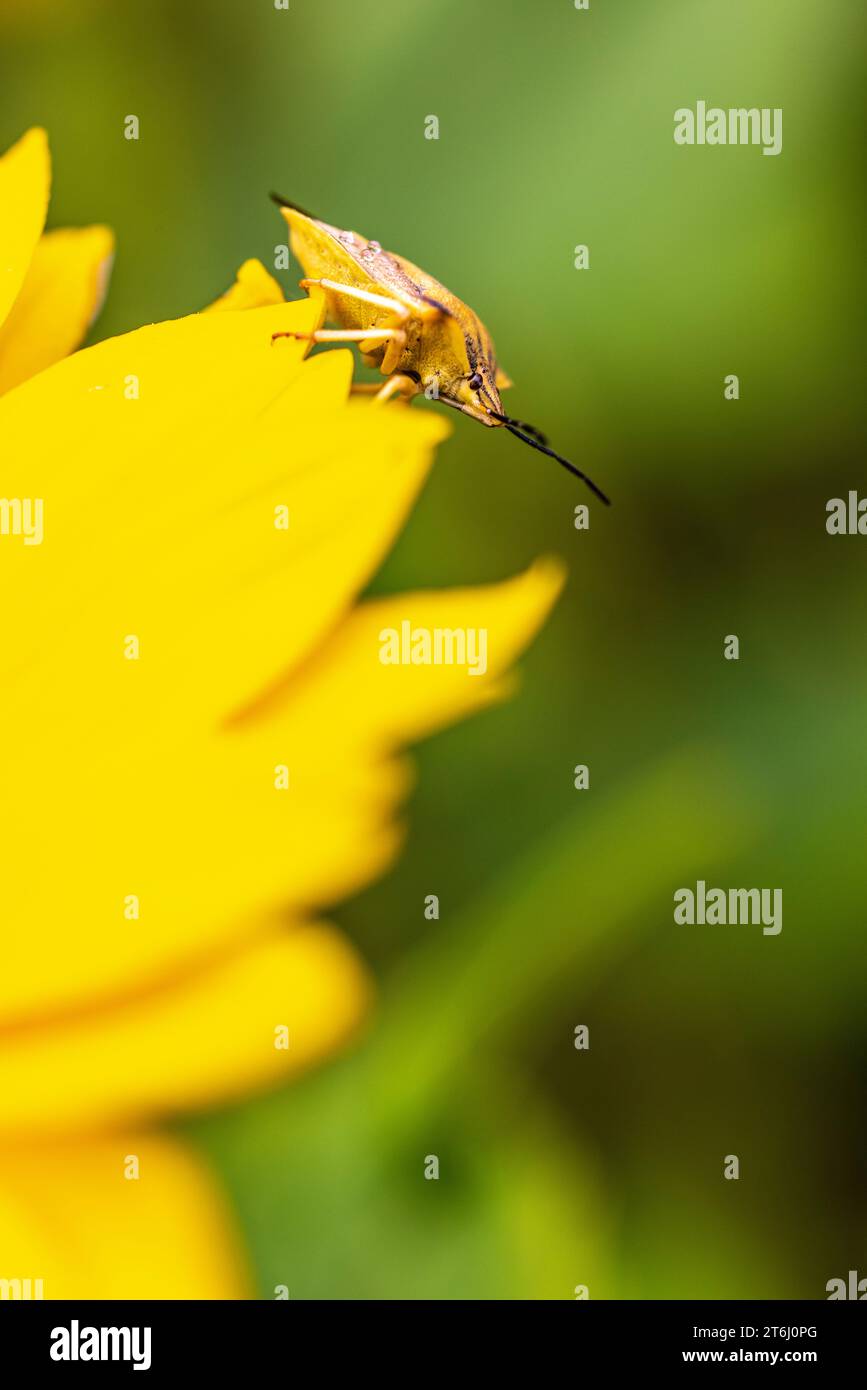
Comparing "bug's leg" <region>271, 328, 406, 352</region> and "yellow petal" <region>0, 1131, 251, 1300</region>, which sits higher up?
"bug's leg" <region>271, 328, 406, 352</region>

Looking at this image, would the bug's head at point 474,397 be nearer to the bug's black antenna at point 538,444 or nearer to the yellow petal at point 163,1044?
the bug's black antenna at point 538,444

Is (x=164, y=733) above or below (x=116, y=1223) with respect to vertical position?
above

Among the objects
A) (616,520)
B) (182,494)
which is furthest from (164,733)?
(616,520)

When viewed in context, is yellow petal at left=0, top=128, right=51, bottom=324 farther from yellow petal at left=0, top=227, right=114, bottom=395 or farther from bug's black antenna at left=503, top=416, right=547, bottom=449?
bug's black antenna at left=503, top=416, right=547, bottom=449

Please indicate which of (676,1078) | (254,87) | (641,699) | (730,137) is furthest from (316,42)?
(676,1078)

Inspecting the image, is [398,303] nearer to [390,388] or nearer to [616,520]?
[390,388]

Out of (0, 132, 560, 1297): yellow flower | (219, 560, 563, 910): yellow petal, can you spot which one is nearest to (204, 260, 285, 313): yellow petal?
(0, 132, 560, 1297): yellow flower
